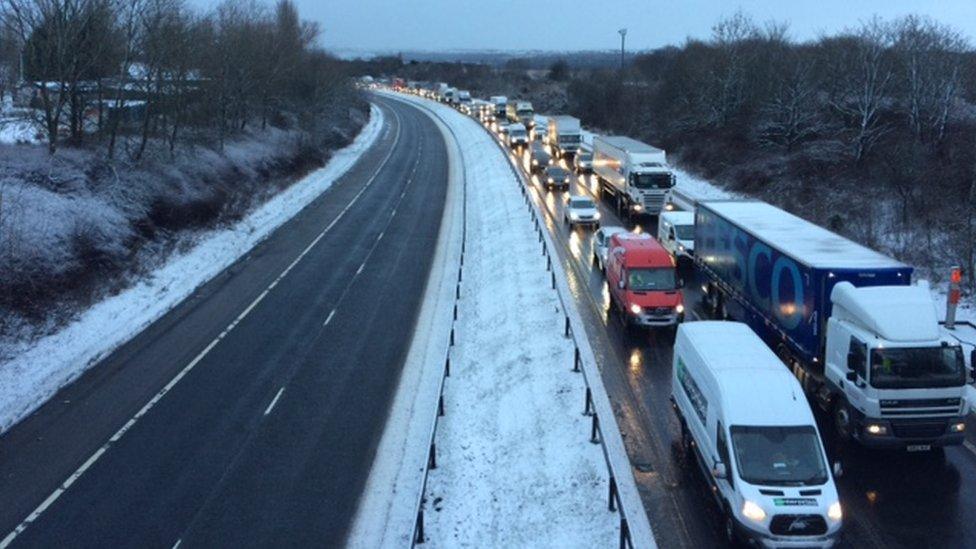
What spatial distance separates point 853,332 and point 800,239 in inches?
198

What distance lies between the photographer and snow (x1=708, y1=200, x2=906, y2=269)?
692 inches

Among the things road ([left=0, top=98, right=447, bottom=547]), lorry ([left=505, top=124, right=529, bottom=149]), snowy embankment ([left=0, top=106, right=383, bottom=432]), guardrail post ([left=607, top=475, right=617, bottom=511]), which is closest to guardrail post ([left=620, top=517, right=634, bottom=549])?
guardrail post ([left=607, top=475, right=617, bottom=511])

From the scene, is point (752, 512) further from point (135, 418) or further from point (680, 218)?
point (680, 218)

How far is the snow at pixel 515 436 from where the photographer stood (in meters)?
13.6

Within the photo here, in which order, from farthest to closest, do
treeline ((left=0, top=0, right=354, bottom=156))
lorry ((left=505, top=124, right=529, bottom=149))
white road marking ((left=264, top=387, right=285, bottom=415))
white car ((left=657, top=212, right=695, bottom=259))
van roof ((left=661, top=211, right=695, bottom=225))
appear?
lorry ((left=505, top=124, right=529, bottom=149))
treeline ((left=0, top=0, right=354, bottom=156))
van roof ((left=661, top=211, right=695, bottom=225))
white car ((left=657, top=212, right=695, bottom=259))
white road marking ((left=264, top=387, right=285, bottom=415))

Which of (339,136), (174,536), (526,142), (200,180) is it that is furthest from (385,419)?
(339,136)

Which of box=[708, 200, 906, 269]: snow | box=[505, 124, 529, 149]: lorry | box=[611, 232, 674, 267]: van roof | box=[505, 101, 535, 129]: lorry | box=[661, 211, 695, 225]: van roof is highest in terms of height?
box=[505, 101, 535, 129]: lorry

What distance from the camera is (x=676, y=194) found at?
4803 centimetres

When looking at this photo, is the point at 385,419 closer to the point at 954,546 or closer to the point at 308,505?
the point at 308,505

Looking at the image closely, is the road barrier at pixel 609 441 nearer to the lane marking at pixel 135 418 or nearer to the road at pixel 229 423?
the road at pixel 229 423

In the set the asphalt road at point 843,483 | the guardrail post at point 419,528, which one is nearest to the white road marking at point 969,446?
the asphalt road at point 843,483

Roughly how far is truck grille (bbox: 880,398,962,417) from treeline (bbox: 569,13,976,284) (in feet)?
43.1

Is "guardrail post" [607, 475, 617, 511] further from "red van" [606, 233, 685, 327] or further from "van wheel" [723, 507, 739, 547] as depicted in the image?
"red van" [606, 233, 685, 327]

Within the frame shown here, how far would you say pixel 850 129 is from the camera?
160ft
